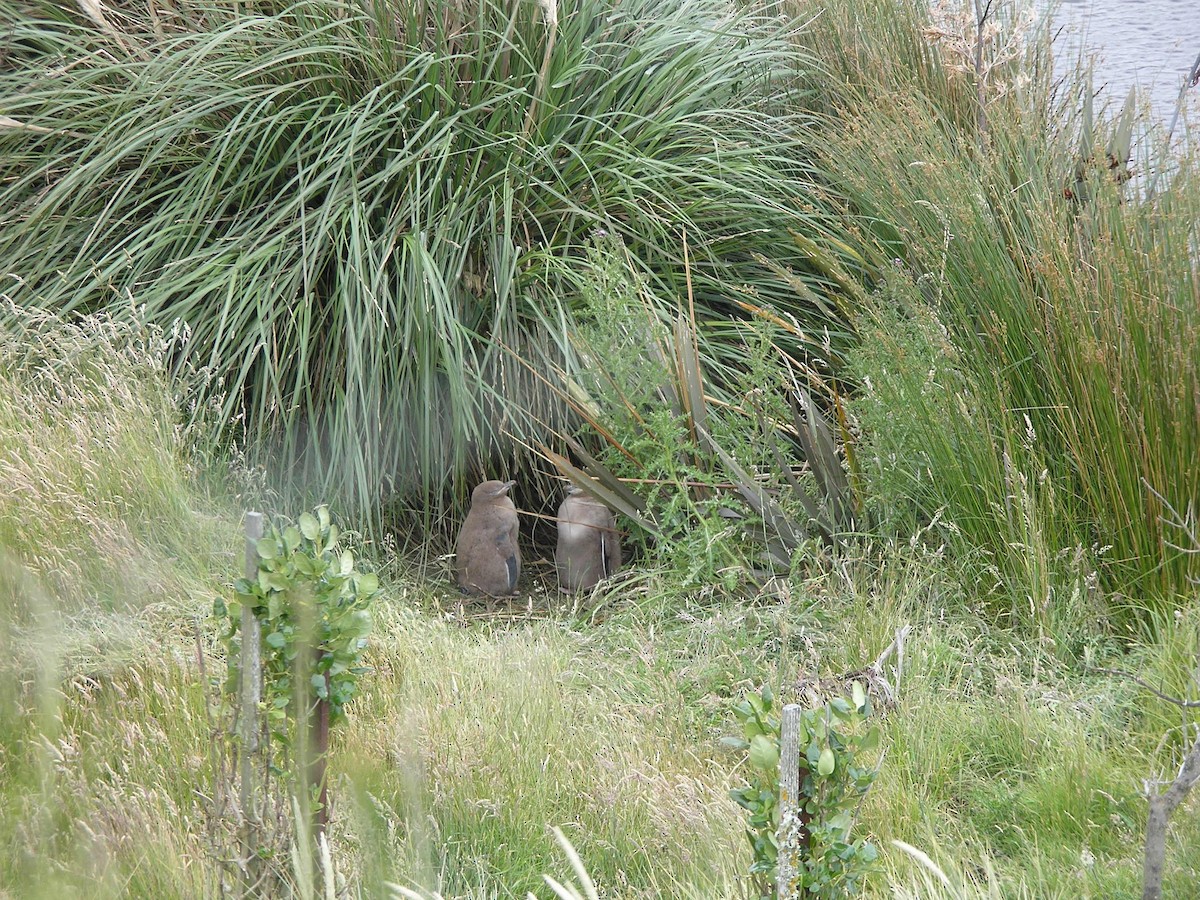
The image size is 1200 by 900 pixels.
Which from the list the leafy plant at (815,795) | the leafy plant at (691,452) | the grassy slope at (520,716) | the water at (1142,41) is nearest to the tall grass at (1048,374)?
the grassy slope at (520,716)

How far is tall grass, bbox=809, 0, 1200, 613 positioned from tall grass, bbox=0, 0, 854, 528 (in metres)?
0.60

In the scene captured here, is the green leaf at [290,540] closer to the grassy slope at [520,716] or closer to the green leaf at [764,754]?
the grassy slope at [520,716]

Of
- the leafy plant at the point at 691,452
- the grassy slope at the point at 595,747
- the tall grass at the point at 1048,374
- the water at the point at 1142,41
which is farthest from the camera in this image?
the water at the point at 1142,41

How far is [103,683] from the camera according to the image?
250cm

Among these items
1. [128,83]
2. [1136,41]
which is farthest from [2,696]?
[1136,41]

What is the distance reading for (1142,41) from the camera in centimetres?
546

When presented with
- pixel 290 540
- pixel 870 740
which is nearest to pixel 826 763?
pixel 870 740

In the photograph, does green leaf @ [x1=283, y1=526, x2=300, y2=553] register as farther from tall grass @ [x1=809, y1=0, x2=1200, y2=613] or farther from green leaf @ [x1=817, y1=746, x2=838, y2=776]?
tall grass @ [x1=809, y1=0, x2=1200, y2=613]

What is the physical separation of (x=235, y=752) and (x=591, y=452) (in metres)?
2.24

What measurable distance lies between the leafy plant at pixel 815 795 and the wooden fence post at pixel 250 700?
0.66 metres

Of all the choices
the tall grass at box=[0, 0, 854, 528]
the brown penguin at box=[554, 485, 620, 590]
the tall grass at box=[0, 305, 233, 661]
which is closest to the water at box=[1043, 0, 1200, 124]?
the tall grass at box=[0, 0, 854, 528]

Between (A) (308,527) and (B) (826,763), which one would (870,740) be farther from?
(A) (308,527)

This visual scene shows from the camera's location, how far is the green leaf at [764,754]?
1373 mm

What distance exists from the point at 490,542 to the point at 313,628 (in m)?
1.87
